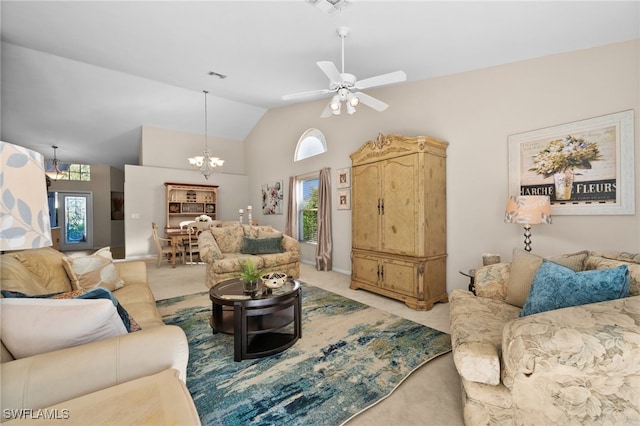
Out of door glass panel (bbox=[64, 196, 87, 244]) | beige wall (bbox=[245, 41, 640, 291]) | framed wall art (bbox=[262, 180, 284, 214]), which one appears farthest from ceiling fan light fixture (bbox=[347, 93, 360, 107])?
door glass panel (bbox=[64, 196, 87, 244])

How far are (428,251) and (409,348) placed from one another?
4.46 ft

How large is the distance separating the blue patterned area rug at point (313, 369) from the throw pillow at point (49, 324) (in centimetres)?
88

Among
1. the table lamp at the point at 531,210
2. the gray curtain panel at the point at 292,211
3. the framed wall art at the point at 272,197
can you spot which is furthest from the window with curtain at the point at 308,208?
the table lamp at the point at 531,210

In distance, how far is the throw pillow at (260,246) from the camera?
4.71 m

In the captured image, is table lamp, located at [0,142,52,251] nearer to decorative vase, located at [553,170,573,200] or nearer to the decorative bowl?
the decorative bowl

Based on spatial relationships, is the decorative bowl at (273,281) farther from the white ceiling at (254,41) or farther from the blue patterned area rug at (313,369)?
the white ceiling at (254,41)

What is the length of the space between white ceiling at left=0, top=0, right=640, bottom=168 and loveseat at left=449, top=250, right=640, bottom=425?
2184mm

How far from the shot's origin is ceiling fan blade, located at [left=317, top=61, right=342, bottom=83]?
8.09 feet

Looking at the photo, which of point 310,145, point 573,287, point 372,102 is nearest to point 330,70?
point 372,102

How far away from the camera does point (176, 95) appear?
247 inches

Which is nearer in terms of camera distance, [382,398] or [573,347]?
[573,347]

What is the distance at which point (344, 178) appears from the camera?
516 cm

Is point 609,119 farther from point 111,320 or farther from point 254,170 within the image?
point 254,170

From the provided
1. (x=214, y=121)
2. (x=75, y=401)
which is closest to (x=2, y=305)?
(x=75, y=401)
